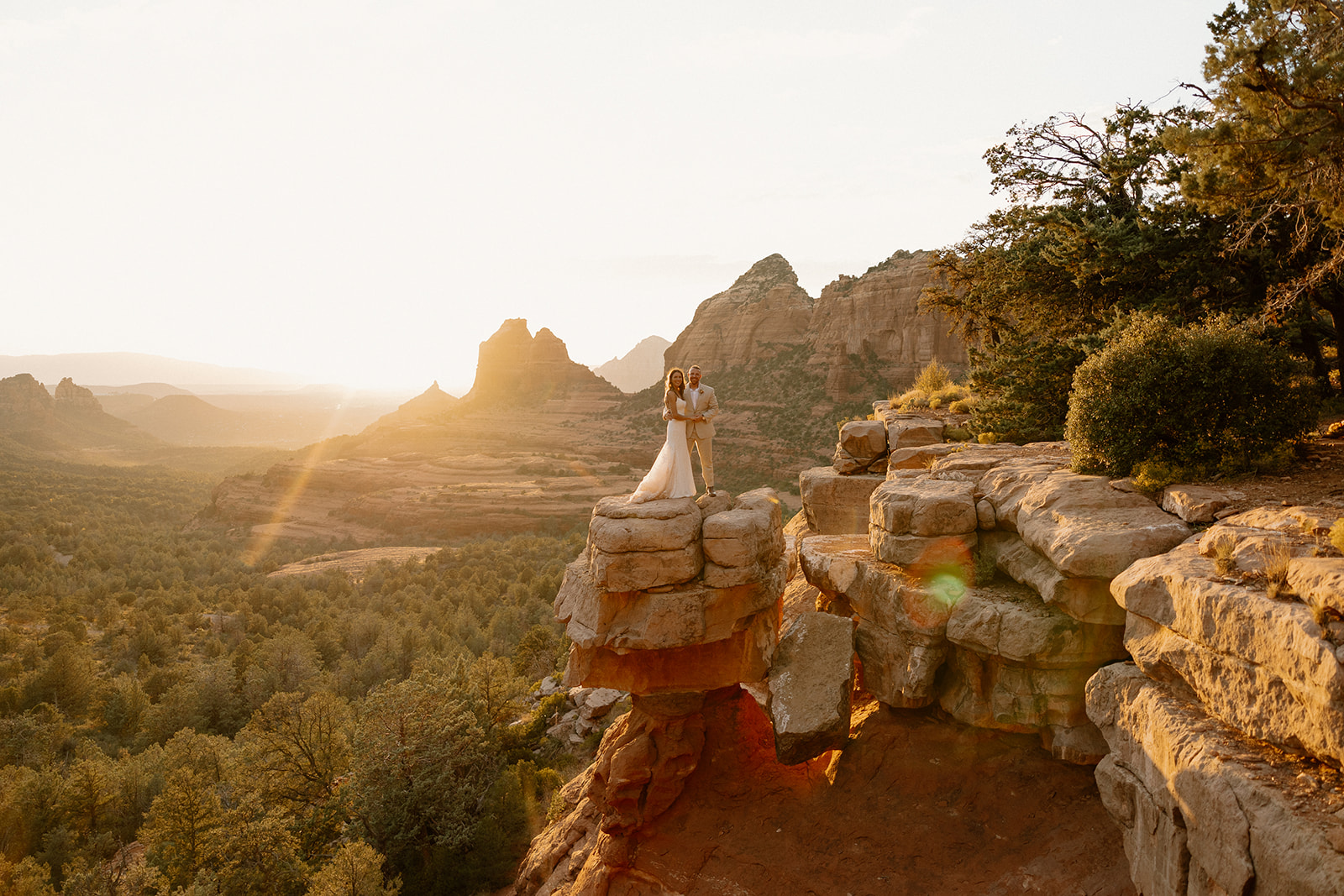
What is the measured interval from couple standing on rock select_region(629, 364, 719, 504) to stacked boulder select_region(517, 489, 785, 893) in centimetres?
31

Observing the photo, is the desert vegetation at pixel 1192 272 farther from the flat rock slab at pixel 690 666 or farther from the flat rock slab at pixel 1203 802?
the flat rock slab at pixel 690 666

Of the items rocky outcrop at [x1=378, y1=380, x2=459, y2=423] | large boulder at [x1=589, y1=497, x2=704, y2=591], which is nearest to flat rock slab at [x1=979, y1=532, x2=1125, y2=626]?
large boulder at [x1=589, y1=497, x2=704, y2=591]

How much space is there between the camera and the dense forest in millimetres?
13445

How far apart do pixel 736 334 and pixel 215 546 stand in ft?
185

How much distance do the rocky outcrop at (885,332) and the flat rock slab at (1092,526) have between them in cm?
5058

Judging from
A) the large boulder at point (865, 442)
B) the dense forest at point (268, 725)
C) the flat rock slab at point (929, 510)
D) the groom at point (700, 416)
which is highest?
the groom at point (700, 416)

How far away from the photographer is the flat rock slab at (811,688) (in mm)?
9312

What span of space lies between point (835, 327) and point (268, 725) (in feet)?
196

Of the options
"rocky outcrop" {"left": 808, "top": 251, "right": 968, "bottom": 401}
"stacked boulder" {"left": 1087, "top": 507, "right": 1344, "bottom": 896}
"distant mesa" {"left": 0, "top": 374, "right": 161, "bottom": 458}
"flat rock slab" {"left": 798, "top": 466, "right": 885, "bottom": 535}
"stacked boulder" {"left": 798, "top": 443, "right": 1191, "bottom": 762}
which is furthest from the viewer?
"distant mesa" {"left": 0, "top": 374, "right": 161, "bottom": 458}

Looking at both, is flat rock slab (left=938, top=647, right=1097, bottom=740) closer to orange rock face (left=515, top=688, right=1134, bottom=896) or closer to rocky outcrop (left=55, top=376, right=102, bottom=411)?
orange rock face (left=515, top=688, right=1134, bottom=896)

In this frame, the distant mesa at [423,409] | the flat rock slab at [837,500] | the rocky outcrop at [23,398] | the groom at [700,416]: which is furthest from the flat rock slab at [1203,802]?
the rocky outcrop at [23,398]

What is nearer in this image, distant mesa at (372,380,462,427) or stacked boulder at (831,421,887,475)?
stacked boulder at (831,421,887,475)

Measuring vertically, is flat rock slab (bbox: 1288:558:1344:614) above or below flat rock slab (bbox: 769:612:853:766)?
above

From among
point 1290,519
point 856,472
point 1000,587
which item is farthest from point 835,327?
point 1290,519
